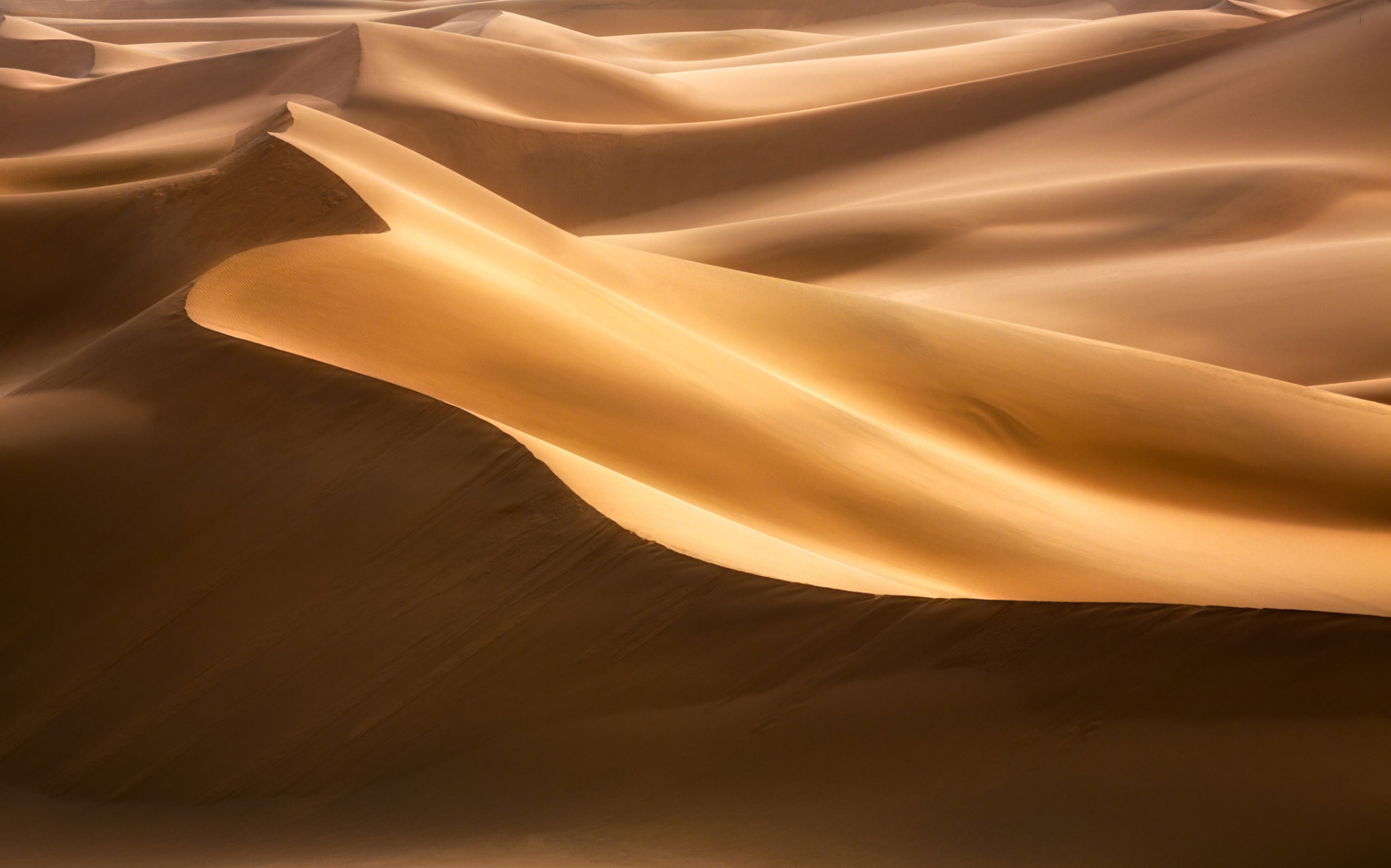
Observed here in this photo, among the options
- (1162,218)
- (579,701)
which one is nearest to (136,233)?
(579,701)

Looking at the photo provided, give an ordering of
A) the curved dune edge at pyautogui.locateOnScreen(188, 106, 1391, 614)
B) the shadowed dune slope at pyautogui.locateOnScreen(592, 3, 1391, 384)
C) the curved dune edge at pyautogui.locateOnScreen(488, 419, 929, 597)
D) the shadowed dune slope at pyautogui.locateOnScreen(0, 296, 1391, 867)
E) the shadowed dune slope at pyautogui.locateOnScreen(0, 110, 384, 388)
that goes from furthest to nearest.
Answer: the shadowed dune slope at pyautogui.locateOnScreen(592, 3, 1391, 384)
the shadowed dune slope at pyautogui.locateOnScreen(0, 110, 384, 388)
the curved dune edge at pyautogui.locateOnScreen(188, 106, 1391, 614)
the curved dune edge at pyautogui.locateOnScreen(488, 419, 929, 597)
the shadowed dune slope at pyautogui.locateOnScreen(0, 296, 1391, 867)

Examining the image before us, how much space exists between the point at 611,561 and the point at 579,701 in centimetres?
35

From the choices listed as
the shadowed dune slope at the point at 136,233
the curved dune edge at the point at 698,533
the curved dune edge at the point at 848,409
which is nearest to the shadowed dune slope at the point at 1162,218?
the curved dune edge at the point at 848,409

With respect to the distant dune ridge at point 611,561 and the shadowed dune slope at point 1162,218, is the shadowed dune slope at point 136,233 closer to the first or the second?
the distant dune ridge at point 611,561

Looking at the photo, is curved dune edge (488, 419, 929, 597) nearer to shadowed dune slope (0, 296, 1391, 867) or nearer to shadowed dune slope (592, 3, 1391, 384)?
shadowed dune slope (0, 296, 1391, 867)

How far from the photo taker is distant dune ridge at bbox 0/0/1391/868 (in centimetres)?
262

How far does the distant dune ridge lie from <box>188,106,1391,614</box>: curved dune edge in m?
0.02

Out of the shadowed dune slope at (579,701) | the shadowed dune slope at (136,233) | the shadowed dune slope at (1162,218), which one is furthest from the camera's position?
the shadowed dune slope at (1162,218)

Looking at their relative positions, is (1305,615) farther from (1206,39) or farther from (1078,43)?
(1078,43)

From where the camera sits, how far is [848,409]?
526cm

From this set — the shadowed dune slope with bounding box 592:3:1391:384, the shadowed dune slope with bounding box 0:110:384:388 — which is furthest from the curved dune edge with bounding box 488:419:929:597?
the shadowed dune slope with bounding box 592:3:1391:384

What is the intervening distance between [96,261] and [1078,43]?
17.0 meters

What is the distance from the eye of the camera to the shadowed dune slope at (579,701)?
8.34 ft

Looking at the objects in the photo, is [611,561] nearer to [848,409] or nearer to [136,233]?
[848,409]
